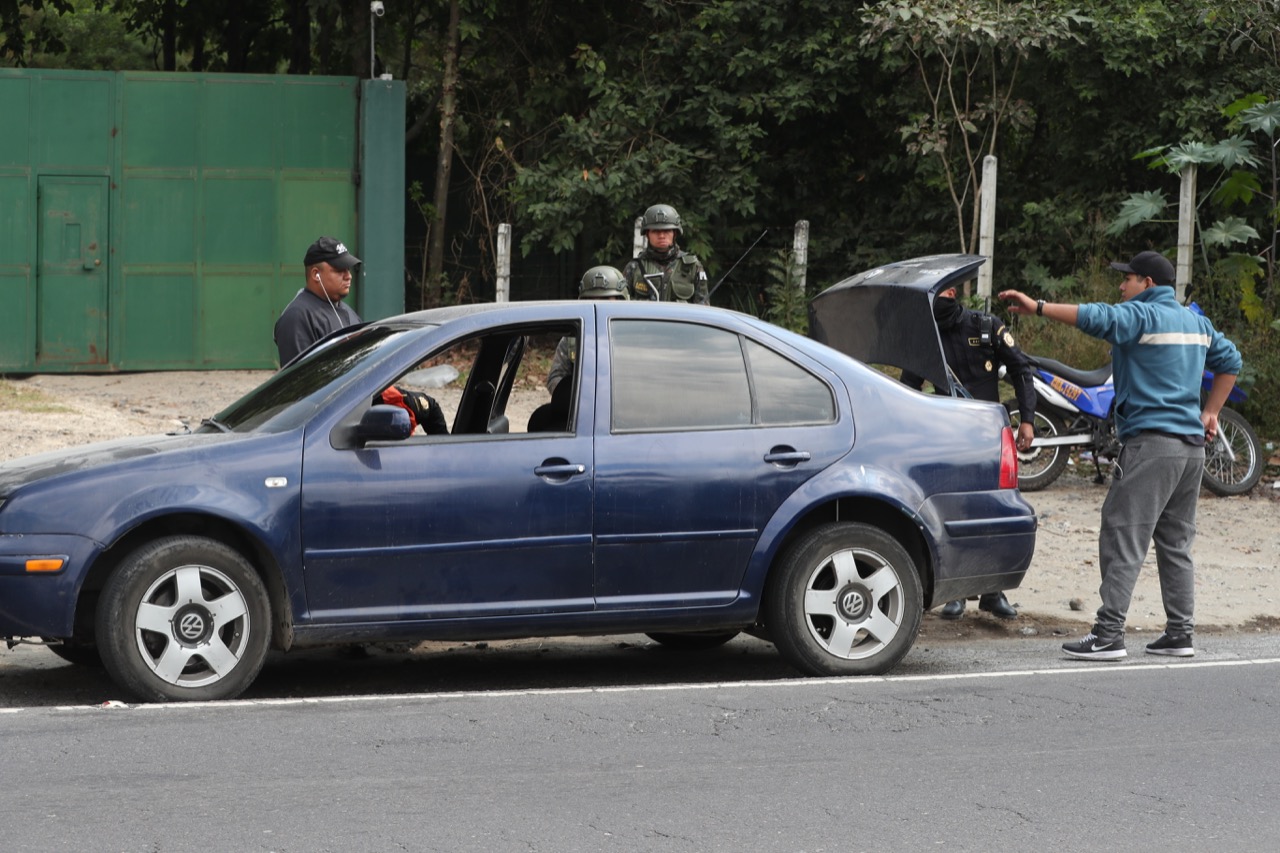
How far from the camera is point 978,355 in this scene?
9023 millimetres

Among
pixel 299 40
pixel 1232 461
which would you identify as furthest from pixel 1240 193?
pixel 299 40

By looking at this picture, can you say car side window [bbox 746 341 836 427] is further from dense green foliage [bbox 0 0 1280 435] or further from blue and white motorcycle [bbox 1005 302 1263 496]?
dense green foliage [bbox 0 0 1280 435]

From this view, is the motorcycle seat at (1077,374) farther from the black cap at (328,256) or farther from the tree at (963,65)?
the black cap at (328,256)

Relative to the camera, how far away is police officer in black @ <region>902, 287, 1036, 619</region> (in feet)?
29.3

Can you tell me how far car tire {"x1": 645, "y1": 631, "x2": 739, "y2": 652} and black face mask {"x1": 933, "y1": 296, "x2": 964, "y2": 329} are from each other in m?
2.21

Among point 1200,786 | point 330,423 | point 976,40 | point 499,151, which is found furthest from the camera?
point 499,151

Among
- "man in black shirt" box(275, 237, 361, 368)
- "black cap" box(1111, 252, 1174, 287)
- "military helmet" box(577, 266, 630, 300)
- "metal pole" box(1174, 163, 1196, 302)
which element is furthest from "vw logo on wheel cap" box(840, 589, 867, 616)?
"metal pole" box(1174, 163, 1196, 302)

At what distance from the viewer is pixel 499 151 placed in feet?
62.5

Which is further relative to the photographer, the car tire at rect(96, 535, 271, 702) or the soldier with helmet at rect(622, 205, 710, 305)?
the soldier with helmet at rect(622, 205, 710, 305)

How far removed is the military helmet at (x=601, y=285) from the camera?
8.37 metres

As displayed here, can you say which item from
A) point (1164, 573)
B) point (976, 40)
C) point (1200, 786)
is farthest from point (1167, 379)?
point (976, 40)

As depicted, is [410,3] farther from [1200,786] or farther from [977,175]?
[1200,786]

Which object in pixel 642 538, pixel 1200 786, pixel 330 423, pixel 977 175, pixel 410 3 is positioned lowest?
pixel 1200 786

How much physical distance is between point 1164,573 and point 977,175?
35.7ft
